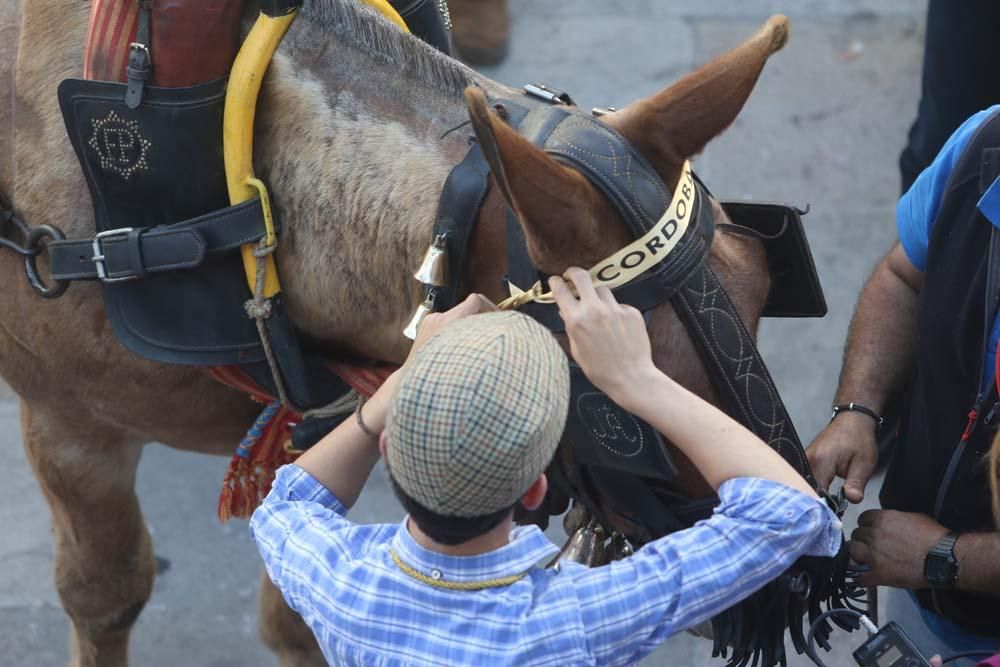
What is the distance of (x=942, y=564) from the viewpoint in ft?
6.48

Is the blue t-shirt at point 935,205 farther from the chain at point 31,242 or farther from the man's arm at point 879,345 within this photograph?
the chain at point 31,242

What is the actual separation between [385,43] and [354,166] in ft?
0.79

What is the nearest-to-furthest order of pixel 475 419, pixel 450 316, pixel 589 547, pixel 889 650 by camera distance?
1. pixel 475 419
2. pixel 450 316
3. pixel 889 650
4. pixel 589 547

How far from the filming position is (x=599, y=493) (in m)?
1.98

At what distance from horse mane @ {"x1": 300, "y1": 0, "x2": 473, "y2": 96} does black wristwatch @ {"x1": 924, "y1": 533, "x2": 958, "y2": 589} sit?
1127 millimetres

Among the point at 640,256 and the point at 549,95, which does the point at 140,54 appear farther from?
the point at 640,256

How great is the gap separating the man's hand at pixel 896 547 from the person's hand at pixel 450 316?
836mm

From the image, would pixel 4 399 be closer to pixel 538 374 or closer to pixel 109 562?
pixel 109 562

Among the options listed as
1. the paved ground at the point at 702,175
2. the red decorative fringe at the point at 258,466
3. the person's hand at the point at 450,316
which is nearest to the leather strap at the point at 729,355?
the person's hand at the point at 450,316

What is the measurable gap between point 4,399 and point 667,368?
3.12 meters

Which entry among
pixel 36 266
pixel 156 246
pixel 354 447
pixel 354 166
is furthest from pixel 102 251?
pixel 354 447

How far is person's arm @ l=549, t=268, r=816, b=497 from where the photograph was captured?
1.50 metres

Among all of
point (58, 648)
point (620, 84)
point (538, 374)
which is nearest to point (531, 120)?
point (538, 374)

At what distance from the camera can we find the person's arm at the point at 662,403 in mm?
1502
